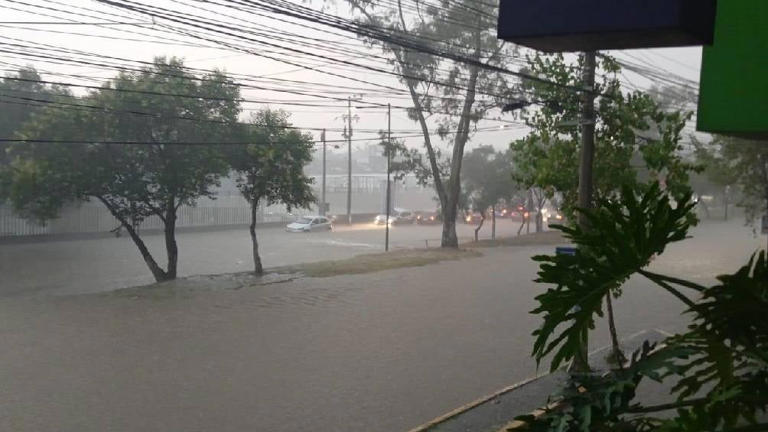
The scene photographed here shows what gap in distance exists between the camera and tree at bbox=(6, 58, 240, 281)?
699 inches

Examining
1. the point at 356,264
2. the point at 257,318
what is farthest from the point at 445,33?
the point at 257,318

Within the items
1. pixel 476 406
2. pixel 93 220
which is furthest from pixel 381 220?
pixel 476 406

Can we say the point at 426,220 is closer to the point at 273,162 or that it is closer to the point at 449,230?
the point at 449,230

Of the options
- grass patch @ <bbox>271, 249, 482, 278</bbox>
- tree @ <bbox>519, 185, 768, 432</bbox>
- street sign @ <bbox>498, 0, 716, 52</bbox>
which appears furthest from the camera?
grass patch @ <bbox>271, 249, 482, 278</bbox>

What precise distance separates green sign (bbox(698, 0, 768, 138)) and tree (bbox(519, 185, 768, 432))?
2721 millimetres

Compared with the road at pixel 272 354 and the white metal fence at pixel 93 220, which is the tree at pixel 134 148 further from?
the white metal fence at pixel 93 220

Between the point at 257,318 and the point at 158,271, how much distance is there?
6.70 meters

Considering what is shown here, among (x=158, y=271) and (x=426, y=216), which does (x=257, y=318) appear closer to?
(x=158, y=271)

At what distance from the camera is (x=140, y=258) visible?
25.4 meters

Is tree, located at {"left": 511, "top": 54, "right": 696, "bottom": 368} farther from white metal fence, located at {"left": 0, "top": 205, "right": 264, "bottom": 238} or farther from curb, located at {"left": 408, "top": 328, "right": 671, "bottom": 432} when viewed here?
white metal fence, located at {"left": 0, "top": 205, "right": 264, "bottom": 238}

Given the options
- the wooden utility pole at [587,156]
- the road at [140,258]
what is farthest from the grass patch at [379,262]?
the wooden utility pole at [587,156]

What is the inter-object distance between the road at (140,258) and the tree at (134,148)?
7.09ft

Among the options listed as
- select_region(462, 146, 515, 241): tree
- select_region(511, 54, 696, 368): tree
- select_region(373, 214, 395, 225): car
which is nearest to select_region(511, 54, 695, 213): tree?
select_region(511, 54, 696, 368): tree

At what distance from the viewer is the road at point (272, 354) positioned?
26.2 feet
